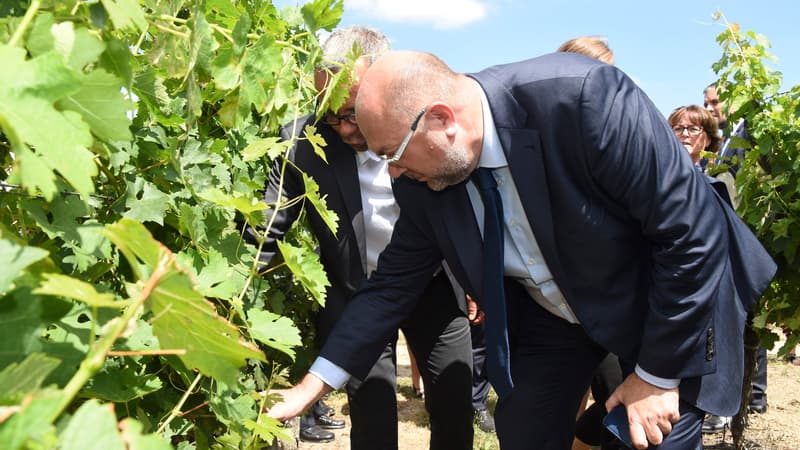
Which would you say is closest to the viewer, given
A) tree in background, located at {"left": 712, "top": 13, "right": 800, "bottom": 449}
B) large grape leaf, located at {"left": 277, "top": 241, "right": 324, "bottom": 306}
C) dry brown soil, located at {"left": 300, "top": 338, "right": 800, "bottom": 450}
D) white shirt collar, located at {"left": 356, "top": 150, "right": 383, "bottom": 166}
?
large grape leaf, located at {"left": 277, "top": 241, "right": 324, "bottom": 306}

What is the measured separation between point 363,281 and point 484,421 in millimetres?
3016

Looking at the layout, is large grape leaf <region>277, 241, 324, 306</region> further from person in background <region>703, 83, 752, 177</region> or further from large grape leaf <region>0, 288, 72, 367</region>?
person in background <region>703, 83, 752, 177</region>

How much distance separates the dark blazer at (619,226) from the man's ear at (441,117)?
15 cm

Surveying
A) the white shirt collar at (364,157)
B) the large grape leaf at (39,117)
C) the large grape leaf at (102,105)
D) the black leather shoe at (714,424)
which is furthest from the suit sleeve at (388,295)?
the black leather shoe at (714,424)

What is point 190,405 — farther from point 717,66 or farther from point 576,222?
point 717,66

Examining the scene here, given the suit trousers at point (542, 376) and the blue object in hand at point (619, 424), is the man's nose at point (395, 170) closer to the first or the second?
the suit trousers at point (542, 376)

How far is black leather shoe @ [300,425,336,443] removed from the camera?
5648 mm

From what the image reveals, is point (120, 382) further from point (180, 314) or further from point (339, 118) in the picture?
point (339, 118)

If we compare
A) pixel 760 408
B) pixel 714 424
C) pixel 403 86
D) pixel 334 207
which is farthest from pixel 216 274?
pixel 760 408

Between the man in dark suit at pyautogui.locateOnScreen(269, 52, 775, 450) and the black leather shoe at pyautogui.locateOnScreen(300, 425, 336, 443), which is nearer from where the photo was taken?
the man in dark suit at pyautogui.locateOnScreen(269, 52, 775, 450)

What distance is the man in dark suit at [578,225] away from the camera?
6.95ft

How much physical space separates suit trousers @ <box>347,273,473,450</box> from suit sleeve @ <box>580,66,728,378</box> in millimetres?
1290

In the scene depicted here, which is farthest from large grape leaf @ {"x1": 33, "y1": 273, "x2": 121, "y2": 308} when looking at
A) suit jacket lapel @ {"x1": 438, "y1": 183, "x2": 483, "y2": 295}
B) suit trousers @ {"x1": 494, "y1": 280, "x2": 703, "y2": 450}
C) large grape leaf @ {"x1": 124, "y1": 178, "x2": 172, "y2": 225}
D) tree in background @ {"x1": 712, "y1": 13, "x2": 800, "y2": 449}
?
tree in background @ {"x1": 712, "y1": 13, "x2": 800, "y2": 449}

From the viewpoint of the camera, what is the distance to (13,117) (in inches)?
26.6
